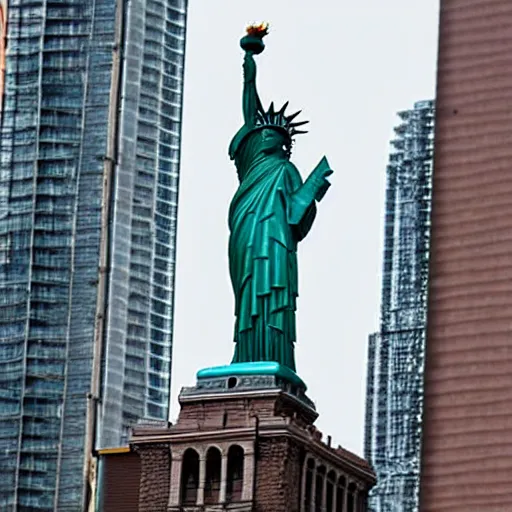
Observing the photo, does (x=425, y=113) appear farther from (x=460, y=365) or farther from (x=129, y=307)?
(x=460, y=365)

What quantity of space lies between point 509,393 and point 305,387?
91.5ft

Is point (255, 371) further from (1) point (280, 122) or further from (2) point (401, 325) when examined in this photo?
(2) point (401, 325)

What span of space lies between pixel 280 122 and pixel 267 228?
9.20 ft

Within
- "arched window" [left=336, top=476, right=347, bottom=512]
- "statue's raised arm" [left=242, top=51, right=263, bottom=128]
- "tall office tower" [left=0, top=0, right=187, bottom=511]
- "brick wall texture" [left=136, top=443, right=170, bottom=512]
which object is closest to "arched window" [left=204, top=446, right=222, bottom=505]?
"brick wall texture" [left=136, top=443, right=170, bottom=512]

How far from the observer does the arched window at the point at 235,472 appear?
49.0 meters

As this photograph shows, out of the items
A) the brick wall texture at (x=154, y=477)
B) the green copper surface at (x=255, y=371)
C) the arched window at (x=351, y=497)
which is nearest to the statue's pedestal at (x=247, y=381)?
the green copper surface at (x=255, y=371)

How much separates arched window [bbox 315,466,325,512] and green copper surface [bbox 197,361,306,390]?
1889mm

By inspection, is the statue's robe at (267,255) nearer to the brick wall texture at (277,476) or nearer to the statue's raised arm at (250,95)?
the statue's raised arm at (250,95)

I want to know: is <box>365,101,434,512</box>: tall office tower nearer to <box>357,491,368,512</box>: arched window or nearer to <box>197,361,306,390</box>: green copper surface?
<box>357,491,368,512</box>: arched window

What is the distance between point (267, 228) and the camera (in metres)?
50.8

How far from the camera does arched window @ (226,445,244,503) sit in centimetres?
4897

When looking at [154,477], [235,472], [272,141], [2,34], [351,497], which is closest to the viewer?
[235,472]

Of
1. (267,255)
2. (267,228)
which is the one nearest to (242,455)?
(267,255)

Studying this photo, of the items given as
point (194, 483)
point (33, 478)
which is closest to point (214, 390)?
point (194, 483)
